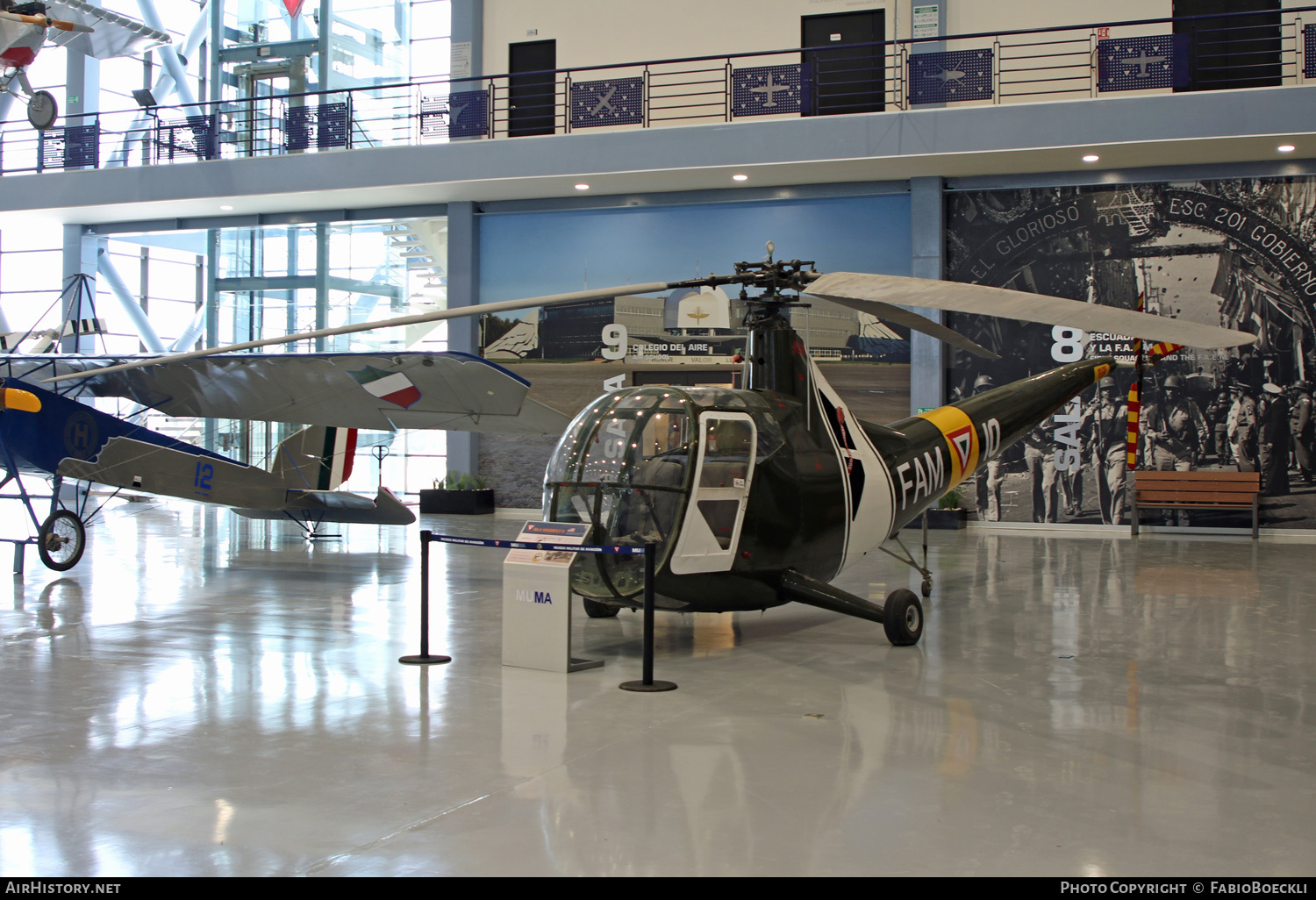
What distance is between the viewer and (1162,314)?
53.2 ft

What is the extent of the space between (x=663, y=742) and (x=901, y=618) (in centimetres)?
278

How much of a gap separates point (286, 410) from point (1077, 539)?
11119 mm

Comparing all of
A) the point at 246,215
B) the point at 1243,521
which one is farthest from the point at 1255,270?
the point at 246,215

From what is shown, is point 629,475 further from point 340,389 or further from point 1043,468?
point 1043,468

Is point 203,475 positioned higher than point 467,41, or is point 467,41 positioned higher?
point 467,41

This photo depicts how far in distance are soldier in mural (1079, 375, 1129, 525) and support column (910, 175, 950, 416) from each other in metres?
2.30

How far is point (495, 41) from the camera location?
776 inches

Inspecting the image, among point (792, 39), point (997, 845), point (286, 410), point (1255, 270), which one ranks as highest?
point (792, 39)

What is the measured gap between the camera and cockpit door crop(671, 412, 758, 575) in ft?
21.3

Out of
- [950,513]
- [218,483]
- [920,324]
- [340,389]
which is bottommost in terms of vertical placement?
[950,513]

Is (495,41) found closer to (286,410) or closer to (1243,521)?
(286,410)

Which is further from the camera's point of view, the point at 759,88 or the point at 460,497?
the point at 460,497

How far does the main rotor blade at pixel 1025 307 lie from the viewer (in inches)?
209

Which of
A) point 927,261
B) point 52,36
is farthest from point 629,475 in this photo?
point 52,36
